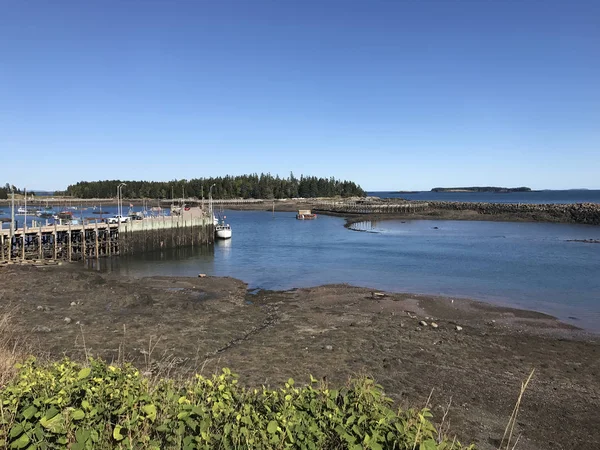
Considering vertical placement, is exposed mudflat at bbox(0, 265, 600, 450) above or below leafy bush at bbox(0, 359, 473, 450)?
below

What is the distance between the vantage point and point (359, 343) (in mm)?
19734

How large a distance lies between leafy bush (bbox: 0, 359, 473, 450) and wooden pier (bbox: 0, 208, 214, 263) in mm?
42012

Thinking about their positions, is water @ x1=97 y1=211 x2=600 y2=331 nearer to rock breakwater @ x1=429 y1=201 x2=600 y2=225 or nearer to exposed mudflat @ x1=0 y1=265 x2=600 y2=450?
exposed mudflat @ x1=0 y1=265 x2=600 y2=450

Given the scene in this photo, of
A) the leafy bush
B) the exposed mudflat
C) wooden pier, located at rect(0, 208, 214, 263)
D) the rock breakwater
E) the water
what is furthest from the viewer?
the rock breakwater

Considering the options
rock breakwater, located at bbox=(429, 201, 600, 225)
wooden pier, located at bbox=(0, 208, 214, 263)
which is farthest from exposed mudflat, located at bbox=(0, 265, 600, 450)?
rock breakwater, located at bbox=(429, 201, 600, 225)

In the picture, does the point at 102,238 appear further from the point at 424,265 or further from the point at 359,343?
the point at 359,343

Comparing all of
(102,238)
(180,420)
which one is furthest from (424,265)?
(180,420)

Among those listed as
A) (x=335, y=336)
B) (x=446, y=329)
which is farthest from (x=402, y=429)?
(x=446, y=329)

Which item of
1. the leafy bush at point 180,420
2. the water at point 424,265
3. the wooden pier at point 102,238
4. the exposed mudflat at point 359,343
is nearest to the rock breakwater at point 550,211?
the water at point 424,265

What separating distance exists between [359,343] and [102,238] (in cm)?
4590

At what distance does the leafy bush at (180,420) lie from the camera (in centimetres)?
502

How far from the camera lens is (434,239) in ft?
248

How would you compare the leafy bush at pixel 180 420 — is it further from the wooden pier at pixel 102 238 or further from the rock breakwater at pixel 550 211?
the rock breakwater at pixel 550 211

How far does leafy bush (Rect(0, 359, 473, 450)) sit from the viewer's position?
5.02 metres
